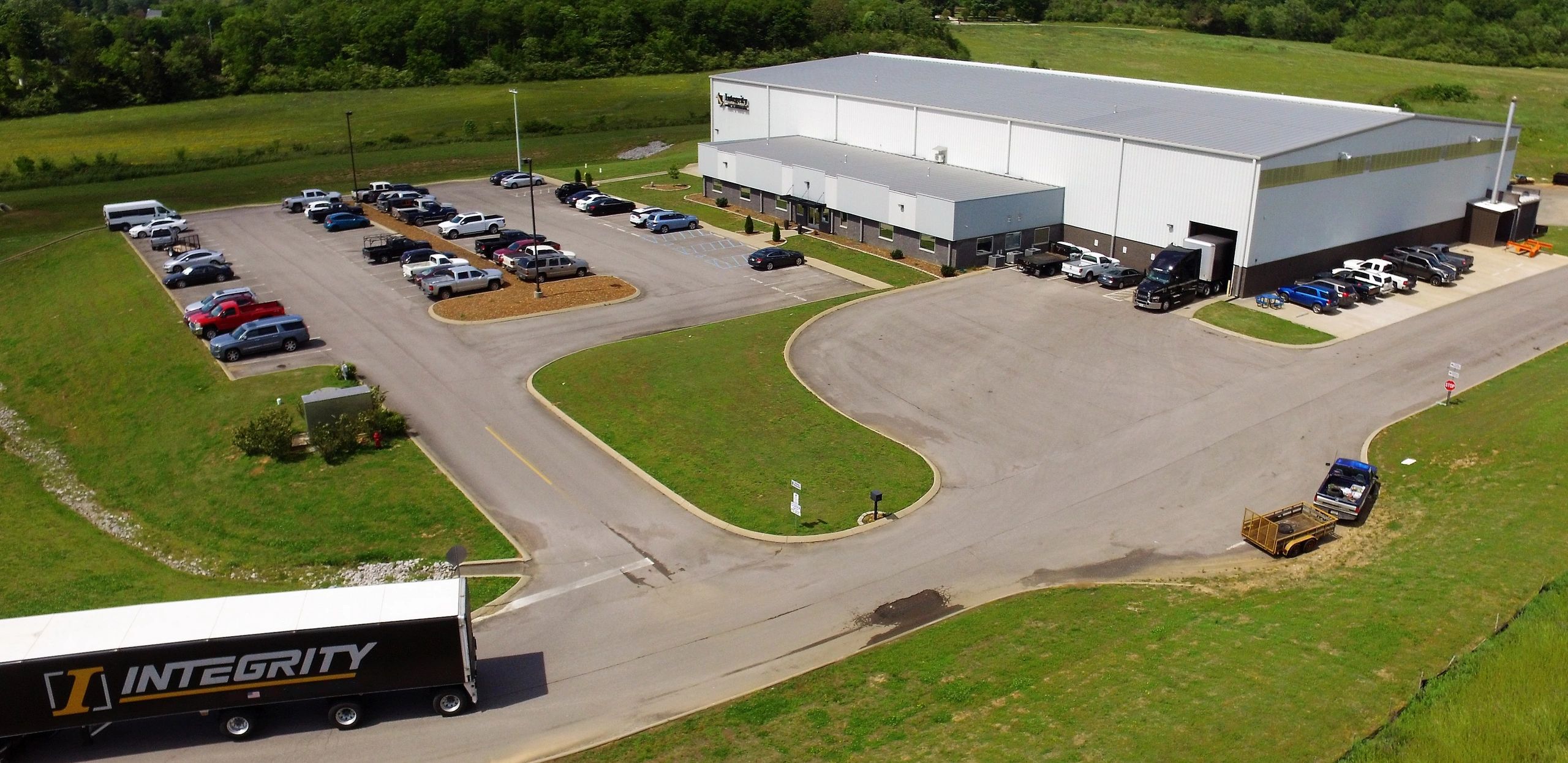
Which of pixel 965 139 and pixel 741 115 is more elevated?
pixel 965 139

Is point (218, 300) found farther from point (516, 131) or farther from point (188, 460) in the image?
point (516, 131)

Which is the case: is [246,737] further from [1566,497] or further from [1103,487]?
[1566,497]

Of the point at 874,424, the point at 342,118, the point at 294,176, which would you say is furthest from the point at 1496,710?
A: the point at 342,118

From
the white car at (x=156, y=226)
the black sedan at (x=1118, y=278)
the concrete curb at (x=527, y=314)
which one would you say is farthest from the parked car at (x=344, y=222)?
the black sedan at (x=1118, y=278)

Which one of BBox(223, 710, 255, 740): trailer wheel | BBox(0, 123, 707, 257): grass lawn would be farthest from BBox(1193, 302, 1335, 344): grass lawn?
BBox(0, 123, 707, 257): grass lawn

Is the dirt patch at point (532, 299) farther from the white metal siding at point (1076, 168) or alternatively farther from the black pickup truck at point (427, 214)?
the white metal siding at point (1076, 168)

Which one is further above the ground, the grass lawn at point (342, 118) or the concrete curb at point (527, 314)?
the grass lawn at point (342, 118)
